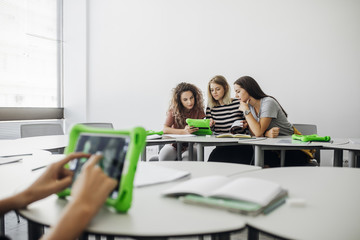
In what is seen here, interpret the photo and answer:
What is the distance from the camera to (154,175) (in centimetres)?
115

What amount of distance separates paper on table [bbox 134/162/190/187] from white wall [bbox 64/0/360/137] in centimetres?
333

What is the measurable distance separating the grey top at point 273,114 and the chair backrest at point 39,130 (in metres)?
2.11

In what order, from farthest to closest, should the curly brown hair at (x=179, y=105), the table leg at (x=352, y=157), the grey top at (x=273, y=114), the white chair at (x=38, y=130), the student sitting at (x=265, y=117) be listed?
the curly brown hair at (x=179, y=105)
the white chair at (x=38, y=130)
the grey top at (x=273, y=114)
the student sitting at (x=265, y=117)
the table leg at (x=352, y=157)

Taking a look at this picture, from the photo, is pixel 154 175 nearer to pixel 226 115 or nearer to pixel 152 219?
pixel 152 219

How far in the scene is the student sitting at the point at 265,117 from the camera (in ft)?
8.78

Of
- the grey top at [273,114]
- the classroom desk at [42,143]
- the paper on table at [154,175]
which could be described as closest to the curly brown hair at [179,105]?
the grey top at [273,114]

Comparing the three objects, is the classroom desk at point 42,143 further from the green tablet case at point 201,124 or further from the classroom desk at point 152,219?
the classroom desk at point 152,219

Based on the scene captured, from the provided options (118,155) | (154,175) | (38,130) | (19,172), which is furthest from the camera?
(38,130)

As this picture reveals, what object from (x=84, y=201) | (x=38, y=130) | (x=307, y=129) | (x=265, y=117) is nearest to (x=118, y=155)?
(x=84, y=201)

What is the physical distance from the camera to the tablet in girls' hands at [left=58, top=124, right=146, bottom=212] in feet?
2.39

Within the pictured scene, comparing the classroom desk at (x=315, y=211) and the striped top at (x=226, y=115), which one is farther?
the striped top at (x=226, y=115)

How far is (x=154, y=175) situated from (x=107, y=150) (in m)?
0.40

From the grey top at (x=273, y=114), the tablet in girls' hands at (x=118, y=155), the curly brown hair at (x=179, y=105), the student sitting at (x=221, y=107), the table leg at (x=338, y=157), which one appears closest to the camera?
the tablet in girls' hands at (x=118, y=155)

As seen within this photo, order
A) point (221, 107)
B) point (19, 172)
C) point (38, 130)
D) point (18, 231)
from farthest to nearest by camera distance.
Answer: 1. point (221, 107)
2. point (38, 130)
3. point (18, 231)
4. point (19, 172)
